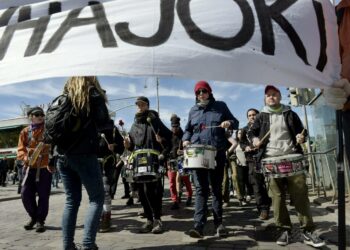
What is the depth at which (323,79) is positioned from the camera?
91.5 inches

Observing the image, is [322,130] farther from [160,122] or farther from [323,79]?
[323,79]

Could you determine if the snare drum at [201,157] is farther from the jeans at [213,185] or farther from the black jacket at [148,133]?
the black jacket at [148,133]

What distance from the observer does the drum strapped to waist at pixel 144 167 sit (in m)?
5.49

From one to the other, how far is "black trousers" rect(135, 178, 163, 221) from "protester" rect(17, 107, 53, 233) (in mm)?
1613

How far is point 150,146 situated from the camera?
5.79 meters

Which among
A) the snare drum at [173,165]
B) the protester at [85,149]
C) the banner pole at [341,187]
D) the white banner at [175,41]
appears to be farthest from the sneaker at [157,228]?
the white banner at [175,41]

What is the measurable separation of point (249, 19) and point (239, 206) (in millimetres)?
6382

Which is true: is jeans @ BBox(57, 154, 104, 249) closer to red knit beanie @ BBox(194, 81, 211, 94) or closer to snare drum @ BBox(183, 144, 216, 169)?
snare drum @ BBox(183, 144, 216, 169)

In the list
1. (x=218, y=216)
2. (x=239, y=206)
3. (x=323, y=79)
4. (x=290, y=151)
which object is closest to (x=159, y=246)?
(x=218, y=216)

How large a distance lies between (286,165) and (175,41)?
2942 mm

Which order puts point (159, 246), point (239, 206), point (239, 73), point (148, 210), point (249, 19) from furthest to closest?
1. point (239, 206)
2. point (148, 210)
3. point (159, 246)
4. point (249, 19)
5. point (239, 73)

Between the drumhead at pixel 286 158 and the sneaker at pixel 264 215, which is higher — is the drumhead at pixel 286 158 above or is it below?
above

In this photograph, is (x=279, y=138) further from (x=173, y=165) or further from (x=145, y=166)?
(x=173, y=165)

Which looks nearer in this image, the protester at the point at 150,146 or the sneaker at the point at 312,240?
the sneaker at the point at 312,240
